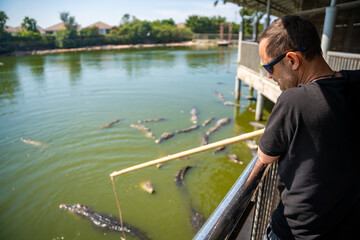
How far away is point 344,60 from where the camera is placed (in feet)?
17.4

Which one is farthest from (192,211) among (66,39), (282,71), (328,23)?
(66,39)

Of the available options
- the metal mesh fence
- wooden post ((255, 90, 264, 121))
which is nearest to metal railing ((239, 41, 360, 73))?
wooden post ((255, 90, 264, 121))

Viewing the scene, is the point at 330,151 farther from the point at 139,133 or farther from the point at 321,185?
the point at 139,133

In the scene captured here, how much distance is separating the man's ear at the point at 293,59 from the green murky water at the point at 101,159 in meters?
4.67

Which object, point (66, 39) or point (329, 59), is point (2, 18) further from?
point (329, 59)

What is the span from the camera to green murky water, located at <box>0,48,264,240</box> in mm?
5469

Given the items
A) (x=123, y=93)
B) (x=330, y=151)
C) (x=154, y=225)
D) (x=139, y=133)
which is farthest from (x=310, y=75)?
(x=123, y=93)

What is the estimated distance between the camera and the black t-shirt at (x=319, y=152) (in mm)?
994

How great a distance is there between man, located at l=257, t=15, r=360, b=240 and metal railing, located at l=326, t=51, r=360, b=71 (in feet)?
16.2

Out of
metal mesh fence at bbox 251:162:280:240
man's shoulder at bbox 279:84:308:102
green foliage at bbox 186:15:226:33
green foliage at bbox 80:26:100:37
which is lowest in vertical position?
metal mesh fence at bbox 251:162:280:240

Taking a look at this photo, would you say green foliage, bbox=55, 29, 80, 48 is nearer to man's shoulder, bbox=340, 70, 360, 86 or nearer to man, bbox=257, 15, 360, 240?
man, bbox=257, 15, 360, 240

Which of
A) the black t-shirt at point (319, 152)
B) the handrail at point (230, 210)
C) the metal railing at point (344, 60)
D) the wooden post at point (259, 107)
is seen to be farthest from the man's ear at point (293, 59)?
the wooden post at point (259, 107)

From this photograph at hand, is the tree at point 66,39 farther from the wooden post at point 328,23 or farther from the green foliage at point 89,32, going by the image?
the wooden post at point 328,23

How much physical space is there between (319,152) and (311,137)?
0.25ft
